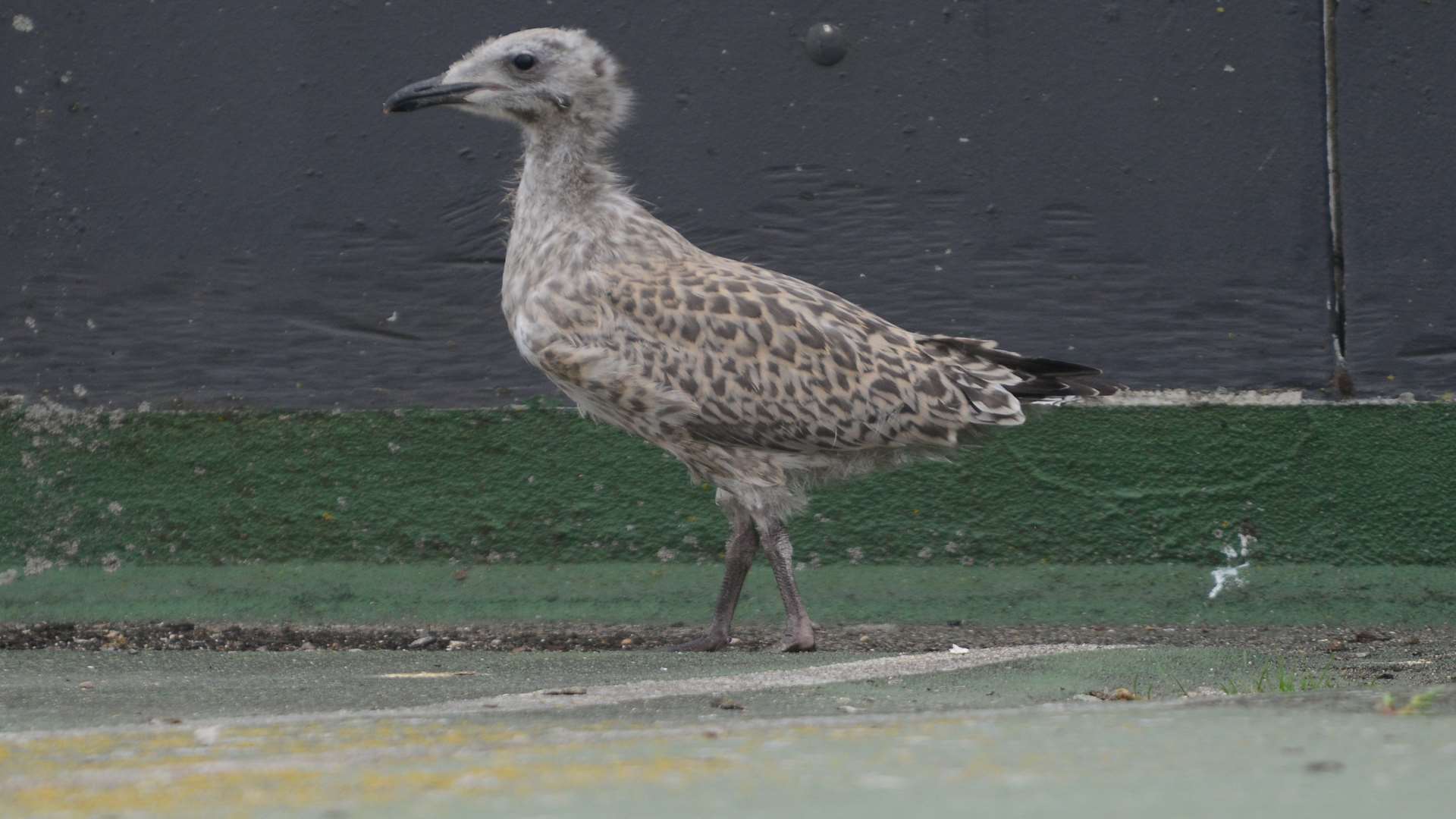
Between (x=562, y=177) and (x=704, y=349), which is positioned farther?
(x=562, y=177)

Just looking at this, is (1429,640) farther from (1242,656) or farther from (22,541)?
(22,541)

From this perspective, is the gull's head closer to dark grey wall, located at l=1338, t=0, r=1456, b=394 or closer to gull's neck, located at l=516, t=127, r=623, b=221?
gull's neck, located at l=516, t=127, r=623, b=221

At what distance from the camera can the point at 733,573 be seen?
5.75 meters

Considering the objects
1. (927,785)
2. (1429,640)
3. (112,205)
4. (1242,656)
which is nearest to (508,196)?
(112,205)

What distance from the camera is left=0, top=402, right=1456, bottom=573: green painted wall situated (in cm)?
652

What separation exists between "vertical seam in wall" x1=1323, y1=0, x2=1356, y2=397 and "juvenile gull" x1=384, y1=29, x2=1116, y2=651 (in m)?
1.39

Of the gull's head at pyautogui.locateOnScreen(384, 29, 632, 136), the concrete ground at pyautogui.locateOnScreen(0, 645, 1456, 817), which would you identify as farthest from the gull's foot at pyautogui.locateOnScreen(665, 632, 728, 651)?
the gull's head at pyautogui.locateOnScreen(384, 29, 632, 136)

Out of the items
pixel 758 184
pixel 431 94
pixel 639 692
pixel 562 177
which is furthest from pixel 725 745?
pixel 758 184

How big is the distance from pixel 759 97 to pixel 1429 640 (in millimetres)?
3245

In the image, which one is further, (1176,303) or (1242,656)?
(1176,303)

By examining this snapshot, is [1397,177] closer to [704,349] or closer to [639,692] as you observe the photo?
[704,349]

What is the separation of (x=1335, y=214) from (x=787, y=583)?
110 inches

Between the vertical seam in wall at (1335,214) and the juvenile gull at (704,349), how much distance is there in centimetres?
139

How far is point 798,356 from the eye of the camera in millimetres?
5484
